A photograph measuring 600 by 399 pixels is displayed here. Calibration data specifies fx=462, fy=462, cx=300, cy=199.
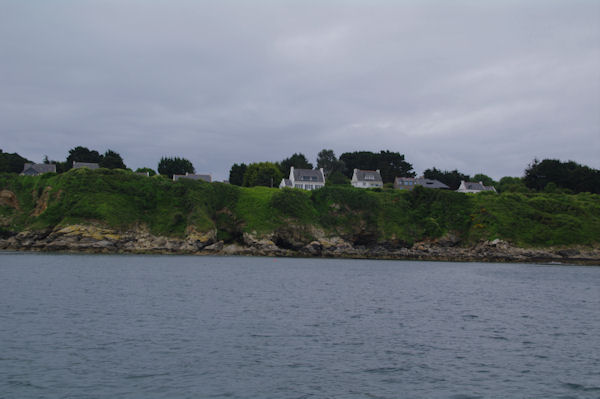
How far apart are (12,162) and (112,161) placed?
30.0 metres

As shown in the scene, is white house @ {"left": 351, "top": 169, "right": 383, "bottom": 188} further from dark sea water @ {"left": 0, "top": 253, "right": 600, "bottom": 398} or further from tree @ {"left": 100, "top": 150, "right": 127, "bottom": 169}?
dark sea water @ {"left": 0, "top": 253, "right": 600, "bottom": 398}

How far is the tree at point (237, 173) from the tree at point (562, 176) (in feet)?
289

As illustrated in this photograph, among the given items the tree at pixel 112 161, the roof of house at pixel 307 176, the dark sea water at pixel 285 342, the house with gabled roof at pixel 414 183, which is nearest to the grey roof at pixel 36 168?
the tree at pixel 112 161

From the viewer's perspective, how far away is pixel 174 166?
150m

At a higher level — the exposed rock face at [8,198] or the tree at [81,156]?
the tree at [81,156]

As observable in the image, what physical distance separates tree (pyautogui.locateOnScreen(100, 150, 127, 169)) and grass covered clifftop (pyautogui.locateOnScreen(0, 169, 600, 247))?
39772 mm

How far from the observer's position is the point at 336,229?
97812mm

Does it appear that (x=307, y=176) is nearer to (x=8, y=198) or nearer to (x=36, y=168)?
(x=8, y=198)

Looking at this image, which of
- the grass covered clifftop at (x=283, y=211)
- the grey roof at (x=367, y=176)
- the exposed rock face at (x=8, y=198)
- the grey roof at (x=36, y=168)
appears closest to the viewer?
the grass covered clifftop at (x=283, y=211)

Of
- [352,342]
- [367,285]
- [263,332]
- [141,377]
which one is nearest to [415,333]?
[352,342]

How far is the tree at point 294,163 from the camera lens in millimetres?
151625

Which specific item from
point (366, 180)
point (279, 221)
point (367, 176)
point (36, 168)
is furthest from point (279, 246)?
point (36, 168)

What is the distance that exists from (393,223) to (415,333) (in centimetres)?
7899

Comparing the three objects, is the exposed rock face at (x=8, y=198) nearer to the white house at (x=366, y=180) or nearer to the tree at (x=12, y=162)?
the tree at (x=12, y=162)
